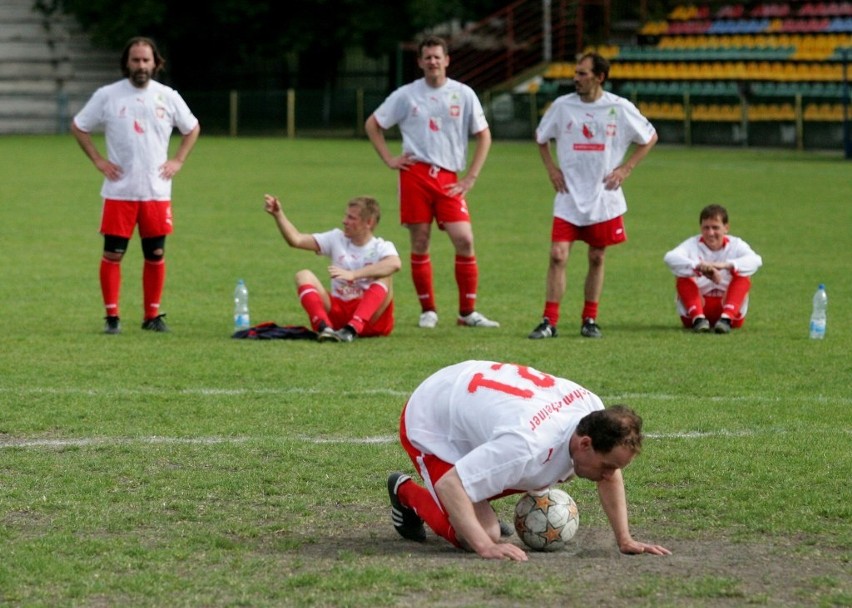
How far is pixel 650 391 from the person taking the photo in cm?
913

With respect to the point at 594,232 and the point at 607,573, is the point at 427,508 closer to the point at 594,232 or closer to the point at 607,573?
the point at 607,573

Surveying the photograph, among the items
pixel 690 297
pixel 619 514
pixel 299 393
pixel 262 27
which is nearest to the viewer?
pixel 619 514

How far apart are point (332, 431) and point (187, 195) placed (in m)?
16.5

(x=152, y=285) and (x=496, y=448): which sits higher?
(x=152, y=285)

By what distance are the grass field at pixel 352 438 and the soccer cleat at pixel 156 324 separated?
0.09m

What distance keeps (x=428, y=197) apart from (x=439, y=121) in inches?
23.9

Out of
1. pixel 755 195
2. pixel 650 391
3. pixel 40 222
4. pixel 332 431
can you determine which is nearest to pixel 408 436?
pixel 332 431

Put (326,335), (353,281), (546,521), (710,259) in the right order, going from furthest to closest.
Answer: (710,259)
(353,281)
(326,335)
(546,521)

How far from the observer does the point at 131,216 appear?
453 inches

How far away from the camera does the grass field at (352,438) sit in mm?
5449

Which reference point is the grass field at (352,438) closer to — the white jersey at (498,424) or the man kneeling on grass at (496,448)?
the man kneeling on grass at (496,448)

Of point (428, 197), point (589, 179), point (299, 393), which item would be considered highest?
point (589, 179)

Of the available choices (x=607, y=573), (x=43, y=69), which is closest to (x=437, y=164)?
(x=607, y=573)

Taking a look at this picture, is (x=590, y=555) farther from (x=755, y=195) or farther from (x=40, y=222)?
(x=755, y=195)
